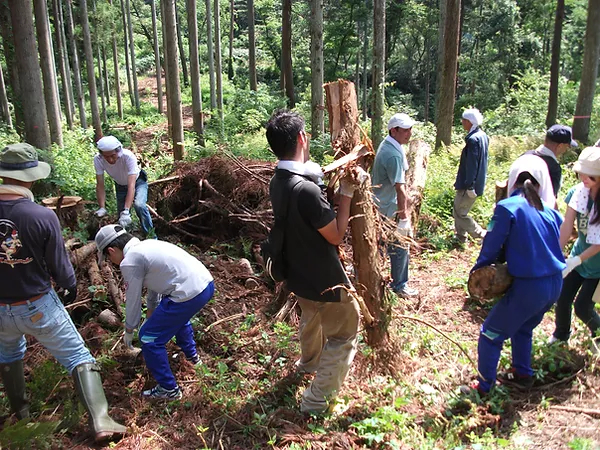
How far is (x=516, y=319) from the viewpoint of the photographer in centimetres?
329

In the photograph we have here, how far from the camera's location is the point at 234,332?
15.9ft

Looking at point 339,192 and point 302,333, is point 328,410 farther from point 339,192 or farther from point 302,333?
point 339,192

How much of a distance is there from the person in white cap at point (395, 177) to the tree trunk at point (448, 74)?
754 cm

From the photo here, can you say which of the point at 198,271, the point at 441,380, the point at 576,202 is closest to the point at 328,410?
the point at 441,380

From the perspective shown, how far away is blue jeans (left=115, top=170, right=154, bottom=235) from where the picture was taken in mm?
6656

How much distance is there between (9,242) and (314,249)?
7.31 ft

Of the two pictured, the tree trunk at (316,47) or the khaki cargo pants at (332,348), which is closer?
the khaki cargo pants at (332,348)

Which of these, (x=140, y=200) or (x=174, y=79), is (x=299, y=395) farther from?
(x=174, y=79)

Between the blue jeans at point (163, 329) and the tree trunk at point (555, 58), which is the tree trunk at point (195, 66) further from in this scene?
the tree trunk at point (555, 58)

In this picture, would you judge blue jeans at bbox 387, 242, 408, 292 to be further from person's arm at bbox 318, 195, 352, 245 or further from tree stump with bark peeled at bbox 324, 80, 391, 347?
person's arm at bbox 318, 195, 352, 245

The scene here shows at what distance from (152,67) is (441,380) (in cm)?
5527

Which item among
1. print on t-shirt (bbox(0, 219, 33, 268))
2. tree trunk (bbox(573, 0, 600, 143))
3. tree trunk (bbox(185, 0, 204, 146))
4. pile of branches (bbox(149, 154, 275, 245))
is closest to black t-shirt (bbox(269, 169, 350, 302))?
print on t-shirt (bbox(0, 219, 33, 268))

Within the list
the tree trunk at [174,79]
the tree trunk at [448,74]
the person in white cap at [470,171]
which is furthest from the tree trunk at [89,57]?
the person in white cap at [470,171]

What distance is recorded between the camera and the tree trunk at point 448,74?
37.8ft
